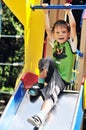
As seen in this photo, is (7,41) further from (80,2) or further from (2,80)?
(80,2)

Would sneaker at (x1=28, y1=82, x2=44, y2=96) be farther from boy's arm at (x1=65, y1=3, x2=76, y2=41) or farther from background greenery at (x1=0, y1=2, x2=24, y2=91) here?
background greenery at (x1=0, y1=2, x2=24, y2=91)

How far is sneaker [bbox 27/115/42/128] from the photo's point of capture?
7.20 feet

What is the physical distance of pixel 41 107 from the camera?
242 centimetres

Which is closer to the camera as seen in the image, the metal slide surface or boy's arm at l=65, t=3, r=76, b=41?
the metal slide surface

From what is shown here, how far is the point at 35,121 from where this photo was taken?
7.23 ft

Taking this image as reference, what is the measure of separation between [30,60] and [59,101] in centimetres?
41

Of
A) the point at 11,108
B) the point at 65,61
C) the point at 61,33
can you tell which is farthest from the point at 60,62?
the point at 11,108

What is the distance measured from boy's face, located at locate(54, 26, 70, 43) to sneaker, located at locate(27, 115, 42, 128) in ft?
1.96

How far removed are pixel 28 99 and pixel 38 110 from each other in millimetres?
150

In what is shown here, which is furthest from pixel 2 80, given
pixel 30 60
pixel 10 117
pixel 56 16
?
pixel 10 117

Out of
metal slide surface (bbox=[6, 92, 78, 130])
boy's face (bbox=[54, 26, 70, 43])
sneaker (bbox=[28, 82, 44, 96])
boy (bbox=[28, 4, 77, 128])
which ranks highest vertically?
boy's face (bbox=[54, 26, 70, 43])

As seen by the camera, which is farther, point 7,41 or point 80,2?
point 7,41

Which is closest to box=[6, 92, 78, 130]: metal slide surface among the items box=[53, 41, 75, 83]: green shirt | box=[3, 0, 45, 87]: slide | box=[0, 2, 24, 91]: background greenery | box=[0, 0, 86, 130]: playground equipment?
box=[0, 0, 86, 130]: playground equipment

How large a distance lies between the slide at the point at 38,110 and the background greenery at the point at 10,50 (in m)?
1.97
